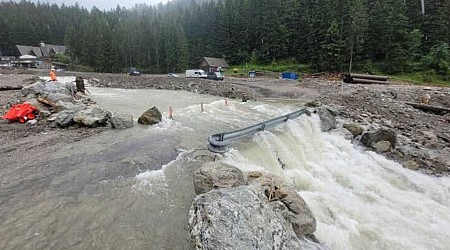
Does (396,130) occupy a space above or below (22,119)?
below

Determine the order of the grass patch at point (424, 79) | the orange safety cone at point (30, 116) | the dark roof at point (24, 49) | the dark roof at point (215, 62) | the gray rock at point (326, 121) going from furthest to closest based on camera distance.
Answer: the dark roof at point (24, 49) < the dark roof at point (215, 62) < the grass patch at point (424, 79) < the gray rock at point (326, 121) < the orange safety cone at point (30, 116)

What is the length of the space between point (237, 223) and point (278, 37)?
65.0 metres

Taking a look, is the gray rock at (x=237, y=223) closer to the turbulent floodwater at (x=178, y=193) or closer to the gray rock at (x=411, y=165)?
the turbulent floodwater at (x=178, y=193)

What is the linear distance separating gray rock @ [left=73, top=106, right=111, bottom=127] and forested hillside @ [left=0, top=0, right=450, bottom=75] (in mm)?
43431

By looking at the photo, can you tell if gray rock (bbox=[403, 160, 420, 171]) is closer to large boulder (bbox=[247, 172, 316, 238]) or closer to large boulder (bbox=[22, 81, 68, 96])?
large boulder (bbox=[247, 172, 316, 238])

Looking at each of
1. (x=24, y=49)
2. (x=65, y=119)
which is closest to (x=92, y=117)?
(x=65, y=119)

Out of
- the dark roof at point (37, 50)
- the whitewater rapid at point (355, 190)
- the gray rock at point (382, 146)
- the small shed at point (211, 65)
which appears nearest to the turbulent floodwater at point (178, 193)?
the whitewater rapid at point (355, 190)

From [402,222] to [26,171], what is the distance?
11.8 m

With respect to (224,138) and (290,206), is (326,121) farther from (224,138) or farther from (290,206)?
(290,206)

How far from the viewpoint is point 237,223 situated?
485 centimetres

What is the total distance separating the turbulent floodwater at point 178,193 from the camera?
5926 mm

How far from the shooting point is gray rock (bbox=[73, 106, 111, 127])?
13306 mm

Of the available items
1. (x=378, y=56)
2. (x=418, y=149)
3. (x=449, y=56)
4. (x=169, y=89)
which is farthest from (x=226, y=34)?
(x=418, y=149)

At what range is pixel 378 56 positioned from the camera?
4956 centimetres
